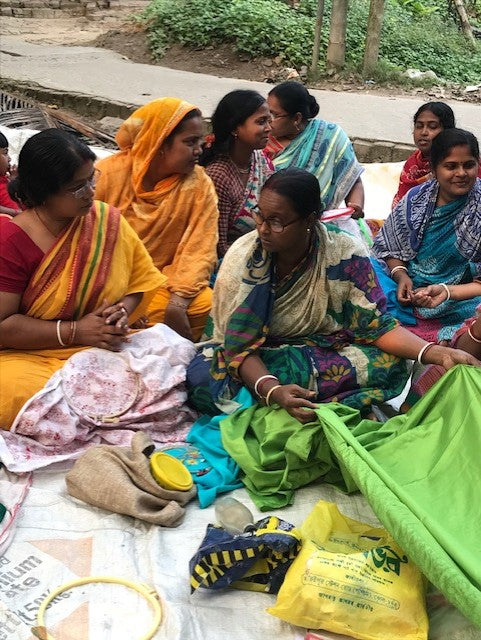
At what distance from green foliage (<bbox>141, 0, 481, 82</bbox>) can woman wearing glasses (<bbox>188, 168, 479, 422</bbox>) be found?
7.74m

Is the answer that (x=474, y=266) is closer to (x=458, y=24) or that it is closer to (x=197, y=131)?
(x=197, y=131)

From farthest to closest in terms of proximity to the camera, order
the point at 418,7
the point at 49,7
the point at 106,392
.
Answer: the point at 49,7, the point at 418,7, the point at 106,392

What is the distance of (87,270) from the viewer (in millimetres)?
3020

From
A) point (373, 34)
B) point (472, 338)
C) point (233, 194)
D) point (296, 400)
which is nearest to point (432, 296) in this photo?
point (472, 338)

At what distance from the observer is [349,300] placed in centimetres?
303

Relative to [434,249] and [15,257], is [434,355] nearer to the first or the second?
[434,249]

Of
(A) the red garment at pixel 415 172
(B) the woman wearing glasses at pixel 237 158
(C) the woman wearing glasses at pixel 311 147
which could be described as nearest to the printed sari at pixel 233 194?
(B) the woman wearing glasses at pixel 237 158

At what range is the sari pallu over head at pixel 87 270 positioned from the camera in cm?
295

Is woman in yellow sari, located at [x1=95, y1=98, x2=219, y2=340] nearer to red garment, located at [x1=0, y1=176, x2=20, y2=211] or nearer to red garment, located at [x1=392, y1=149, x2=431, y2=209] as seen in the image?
red garment, located at [x1=0, y1=176, x2=20, y2=211]

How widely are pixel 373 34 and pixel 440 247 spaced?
22.8 ft

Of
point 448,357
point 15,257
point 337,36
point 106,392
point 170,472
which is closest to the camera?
point 170,472

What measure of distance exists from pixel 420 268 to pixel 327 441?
154 centimetres

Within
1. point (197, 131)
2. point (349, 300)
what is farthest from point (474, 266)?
point (197, 131)

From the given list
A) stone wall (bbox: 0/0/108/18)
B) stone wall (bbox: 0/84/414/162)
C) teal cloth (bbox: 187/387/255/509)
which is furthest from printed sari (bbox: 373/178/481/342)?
stone wall (bbox: 0/0/108/18)
